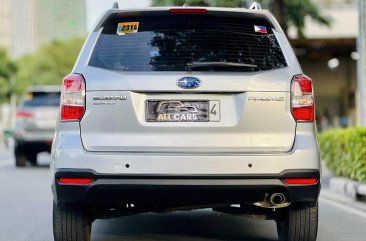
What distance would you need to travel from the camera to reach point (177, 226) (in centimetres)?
725

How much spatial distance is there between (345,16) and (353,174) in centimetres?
3143

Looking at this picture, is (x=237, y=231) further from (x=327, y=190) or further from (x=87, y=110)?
(x=327, y=190)

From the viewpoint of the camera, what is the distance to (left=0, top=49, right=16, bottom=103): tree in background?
70125 mm

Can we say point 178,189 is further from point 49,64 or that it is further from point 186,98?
point 49,64

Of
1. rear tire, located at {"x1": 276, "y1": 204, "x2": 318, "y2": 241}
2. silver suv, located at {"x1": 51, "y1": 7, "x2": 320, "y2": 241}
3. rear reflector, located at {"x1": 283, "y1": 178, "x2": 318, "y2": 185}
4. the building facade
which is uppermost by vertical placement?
the building facade

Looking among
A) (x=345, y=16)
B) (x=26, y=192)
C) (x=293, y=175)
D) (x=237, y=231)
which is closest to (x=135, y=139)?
(x=293, y=175)

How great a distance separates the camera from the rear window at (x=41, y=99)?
1602 cm

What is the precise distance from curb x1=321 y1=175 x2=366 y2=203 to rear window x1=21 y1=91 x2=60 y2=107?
6.57 metres

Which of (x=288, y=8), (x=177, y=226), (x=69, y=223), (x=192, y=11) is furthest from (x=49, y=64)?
(x=192, y=11)

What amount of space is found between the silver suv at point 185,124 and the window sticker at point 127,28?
0.12ft

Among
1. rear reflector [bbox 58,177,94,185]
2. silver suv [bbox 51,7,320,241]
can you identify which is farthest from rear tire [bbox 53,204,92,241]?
rear reflector [bbox 58,177,94,185]

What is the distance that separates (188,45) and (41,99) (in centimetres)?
1143

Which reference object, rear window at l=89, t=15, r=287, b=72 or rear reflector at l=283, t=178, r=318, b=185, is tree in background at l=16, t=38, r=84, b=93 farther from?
rear reflector at l=283, t=178, r=318, b=185

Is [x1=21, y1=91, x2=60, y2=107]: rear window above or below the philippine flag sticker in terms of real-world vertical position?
below
